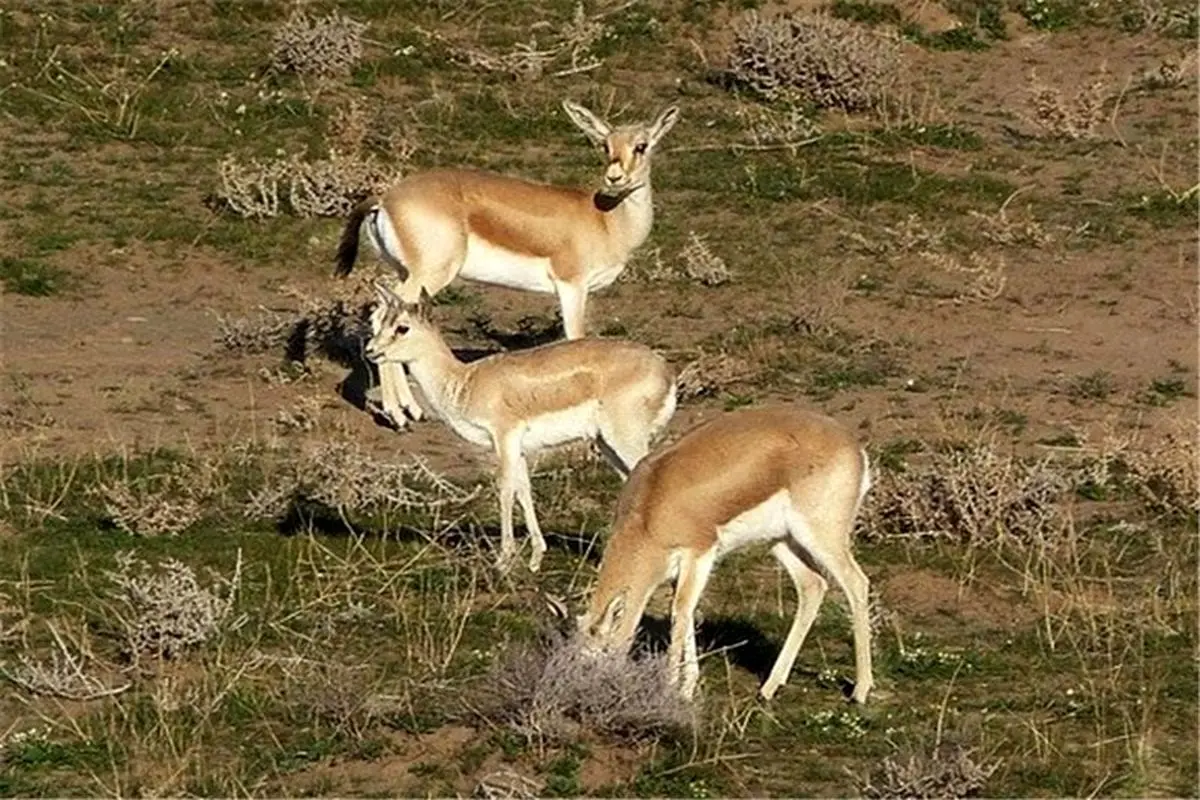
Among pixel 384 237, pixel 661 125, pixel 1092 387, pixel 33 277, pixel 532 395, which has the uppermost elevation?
pixel 661 125

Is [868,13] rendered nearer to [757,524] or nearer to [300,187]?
[300,187]

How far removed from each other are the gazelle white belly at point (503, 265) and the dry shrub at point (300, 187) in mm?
3041

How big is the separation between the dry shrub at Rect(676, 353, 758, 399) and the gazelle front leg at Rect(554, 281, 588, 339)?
1.85 feet

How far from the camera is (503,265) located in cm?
1345

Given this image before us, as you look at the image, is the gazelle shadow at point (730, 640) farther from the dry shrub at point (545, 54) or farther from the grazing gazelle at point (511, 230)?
the dry shrub at point (545, 54)

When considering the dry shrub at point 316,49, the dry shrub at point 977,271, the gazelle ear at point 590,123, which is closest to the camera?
the gazelle ear at point 590,123

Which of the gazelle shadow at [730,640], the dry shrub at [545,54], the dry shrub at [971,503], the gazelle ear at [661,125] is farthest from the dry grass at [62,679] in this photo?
the dry shrub at [545,54]

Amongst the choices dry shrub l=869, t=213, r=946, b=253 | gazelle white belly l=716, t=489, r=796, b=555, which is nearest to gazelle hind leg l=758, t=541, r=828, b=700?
gazelle white belly l=716, t=489, r=796, b=555

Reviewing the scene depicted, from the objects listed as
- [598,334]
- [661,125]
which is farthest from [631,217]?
[598,334]

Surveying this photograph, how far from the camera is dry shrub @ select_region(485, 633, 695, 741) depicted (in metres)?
8.34

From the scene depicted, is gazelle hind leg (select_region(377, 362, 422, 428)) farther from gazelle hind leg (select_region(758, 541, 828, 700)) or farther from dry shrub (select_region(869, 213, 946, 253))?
dry shrub (select_region(869, 213, 946, 253))

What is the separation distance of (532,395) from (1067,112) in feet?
26.3

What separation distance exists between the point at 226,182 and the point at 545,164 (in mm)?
2140

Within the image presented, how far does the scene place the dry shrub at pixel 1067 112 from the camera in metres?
17.8
